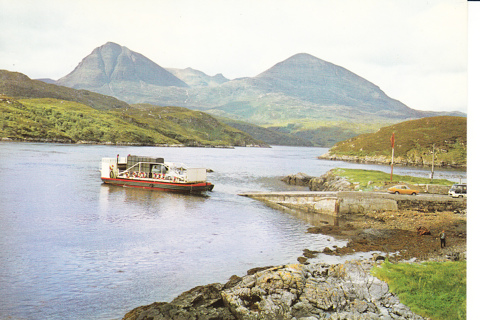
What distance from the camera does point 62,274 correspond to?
21.4 metres

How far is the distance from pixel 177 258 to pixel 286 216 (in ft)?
61.9

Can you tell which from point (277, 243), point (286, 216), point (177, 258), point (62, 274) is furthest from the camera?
point (286, 216)

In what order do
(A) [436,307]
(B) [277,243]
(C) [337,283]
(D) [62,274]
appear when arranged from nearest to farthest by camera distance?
(A) [436,307] < (C) [337,283] < (D) [62,274] < (B) [277,243]

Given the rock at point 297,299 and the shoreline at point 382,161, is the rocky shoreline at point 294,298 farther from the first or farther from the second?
the shoreline at point 382,161

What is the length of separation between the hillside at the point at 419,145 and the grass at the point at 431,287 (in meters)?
134

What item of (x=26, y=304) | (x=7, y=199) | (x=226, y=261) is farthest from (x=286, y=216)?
(x=7, y=199)

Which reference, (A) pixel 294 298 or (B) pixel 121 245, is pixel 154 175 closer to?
(B) pixel 121 245

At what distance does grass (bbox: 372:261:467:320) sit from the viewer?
40.1 feet

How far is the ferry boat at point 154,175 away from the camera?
58000mm

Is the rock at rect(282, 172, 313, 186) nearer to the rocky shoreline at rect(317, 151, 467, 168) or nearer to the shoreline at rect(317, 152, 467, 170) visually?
the shoreline at rect(317, 152, 467, 170)

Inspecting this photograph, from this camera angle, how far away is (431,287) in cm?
1366

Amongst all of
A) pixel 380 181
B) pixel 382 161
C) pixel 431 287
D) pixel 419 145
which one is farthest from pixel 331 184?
pixel 419 145

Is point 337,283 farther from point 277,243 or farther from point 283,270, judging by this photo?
point 277,243

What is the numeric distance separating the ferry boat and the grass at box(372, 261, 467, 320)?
44.2m
